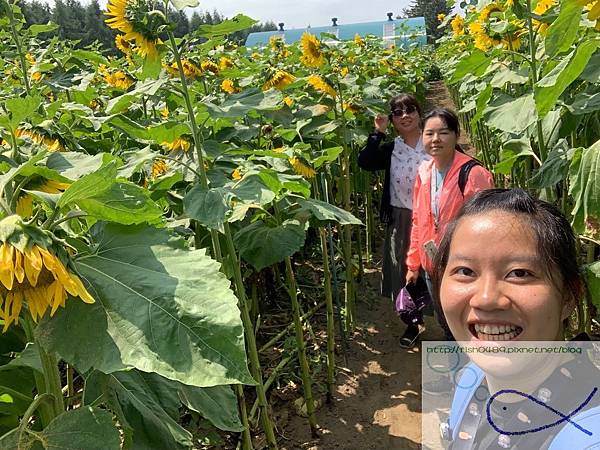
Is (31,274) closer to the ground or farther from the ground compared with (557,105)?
farther from the ground

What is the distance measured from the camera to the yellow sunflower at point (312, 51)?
3.95 m

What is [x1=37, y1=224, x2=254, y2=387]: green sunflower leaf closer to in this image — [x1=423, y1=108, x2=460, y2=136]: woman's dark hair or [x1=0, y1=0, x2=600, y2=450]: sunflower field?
[x1=0, y1=0, x2=600, y2=450]: sunflower field

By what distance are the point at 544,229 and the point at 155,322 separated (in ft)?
2.20

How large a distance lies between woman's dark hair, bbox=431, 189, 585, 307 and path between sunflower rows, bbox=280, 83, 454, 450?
200 centimetres

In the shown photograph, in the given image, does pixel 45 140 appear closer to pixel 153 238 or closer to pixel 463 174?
pixel 153 238

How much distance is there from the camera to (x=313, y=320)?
4145 millimetres

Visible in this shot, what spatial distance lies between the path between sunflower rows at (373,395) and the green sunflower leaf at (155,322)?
2.13m

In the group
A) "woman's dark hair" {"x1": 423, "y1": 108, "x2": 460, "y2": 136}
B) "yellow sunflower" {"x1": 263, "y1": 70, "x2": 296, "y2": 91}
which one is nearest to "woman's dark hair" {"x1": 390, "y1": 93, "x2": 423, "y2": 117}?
"woman's dark hair" {"x1": 423, "y1": 108, "x2": 460, "y2": 136}

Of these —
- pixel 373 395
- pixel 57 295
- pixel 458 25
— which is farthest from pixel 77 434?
pixel 458 25

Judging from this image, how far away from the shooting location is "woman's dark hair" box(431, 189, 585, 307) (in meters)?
1.03

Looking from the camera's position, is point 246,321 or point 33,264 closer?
point 33,264

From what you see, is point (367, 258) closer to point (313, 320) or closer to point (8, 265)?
point (313, 320)

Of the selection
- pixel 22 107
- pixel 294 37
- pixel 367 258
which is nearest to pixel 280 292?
pixel 367 258

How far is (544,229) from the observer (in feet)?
3.49
